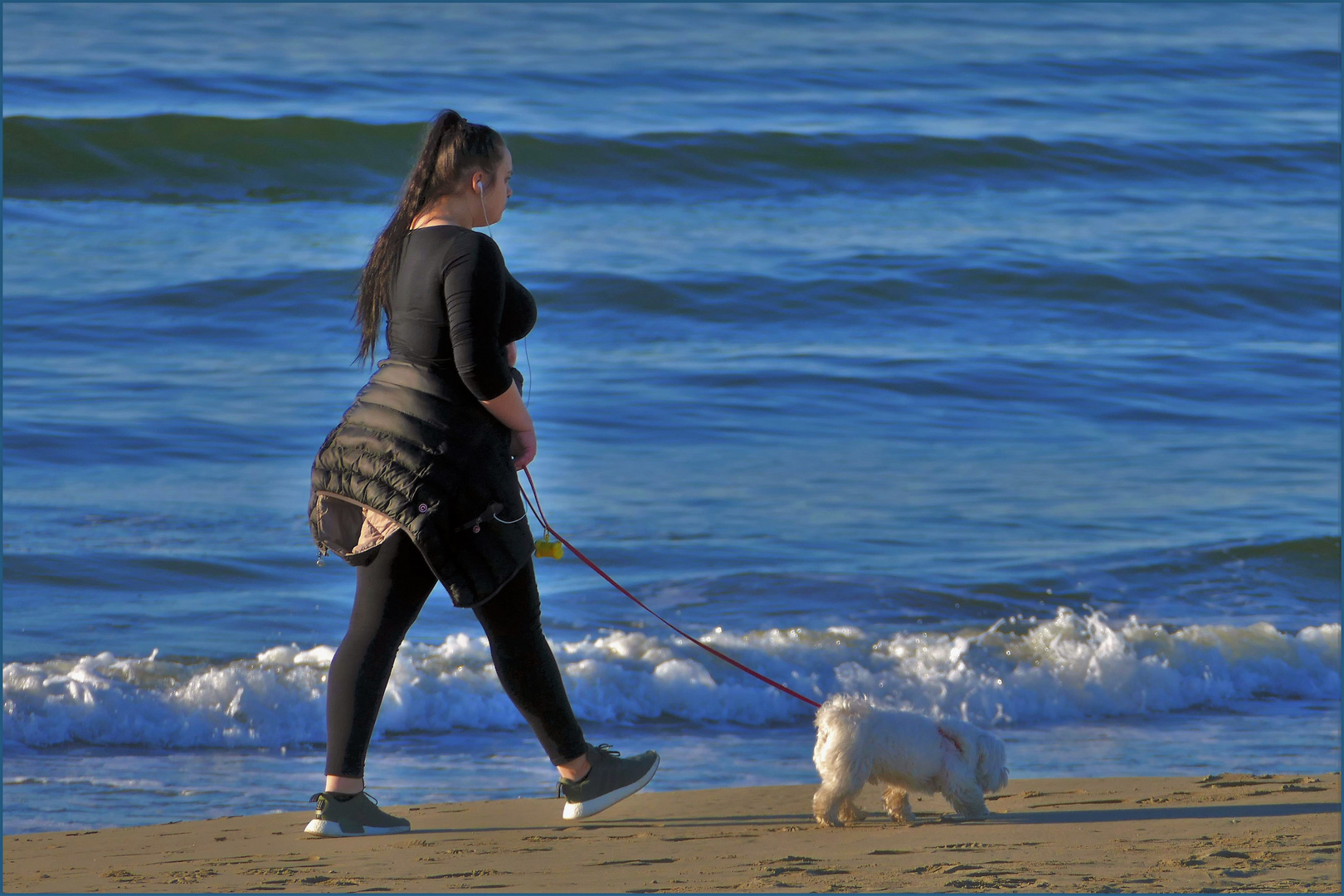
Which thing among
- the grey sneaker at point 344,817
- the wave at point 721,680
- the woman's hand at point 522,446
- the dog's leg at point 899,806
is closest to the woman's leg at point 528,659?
the woman's hand at point 522,446

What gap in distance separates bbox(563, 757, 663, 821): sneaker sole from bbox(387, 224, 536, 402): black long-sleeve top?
1.11 m

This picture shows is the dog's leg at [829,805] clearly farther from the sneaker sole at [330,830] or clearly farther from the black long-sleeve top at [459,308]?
the black long-sleeve top at [459,308]

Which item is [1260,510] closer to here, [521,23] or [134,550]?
[134,550]

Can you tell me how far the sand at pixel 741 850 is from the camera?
3.07 metres

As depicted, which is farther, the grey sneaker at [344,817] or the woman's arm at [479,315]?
the grey sneaker at [344,817]

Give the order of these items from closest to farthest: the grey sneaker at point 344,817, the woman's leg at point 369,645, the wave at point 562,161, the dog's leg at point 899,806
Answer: the woman's leg at point 369,645, the grey sneaker at point 344,817, the dog's leg at point 899,806, the wave at point 562,161

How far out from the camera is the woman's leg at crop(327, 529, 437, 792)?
316 centimetres

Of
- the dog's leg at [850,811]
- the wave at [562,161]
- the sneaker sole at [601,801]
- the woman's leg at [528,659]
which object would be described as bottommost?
the dog's leg at [850,811]

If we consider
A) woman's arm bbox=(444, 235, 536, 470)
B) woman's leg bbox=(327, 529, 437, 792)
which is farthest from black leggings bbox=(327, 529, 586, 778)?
woman's arm bbox=(444, 235, 536, 470)

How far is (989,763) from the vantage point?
12.3 ft

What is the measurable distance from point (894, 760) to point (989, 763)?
1.00 ft

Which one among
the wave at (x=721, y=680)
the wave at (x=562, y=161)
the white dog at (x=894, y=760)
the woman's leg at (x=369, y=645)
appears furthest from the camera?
the wave at (x=562, y=161)

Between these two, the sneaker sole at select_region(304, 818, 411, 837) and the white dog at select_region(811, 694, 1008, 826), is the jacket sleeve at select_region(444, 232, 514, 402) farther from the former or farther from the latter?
the white dog at select_region(811, 694, 1008, 826)

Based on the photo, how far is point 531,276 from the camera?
13.0 meters
